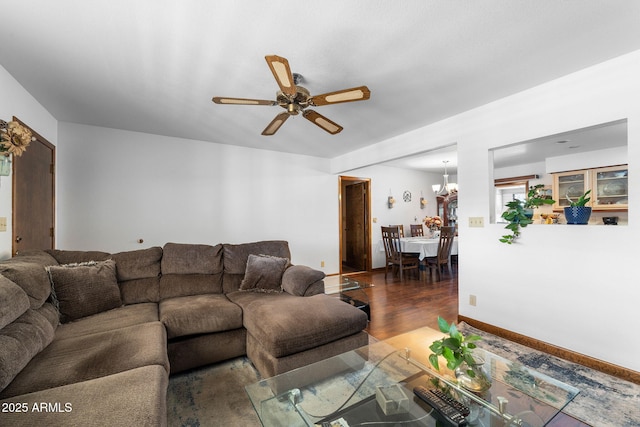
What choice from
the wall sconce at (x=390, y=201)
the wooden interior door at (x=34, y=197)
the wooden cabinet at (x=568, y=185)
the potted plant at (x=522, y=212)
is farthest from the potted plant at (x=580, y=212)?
the wooden interior door at (x=34, y=197)

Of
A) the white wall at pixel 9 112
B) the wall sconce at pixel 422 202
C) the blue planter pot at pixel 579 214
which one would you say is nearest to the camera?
the white wall at pixel 9 112

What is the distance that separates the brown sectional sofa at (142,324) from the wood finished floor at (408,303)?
91cm

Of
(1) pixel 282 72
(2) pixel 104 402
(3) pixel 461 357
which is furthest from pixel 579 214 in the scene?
(2) pixel 104 402

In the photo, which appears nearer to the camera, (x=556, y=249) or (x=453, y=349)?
(x=453, y=349)

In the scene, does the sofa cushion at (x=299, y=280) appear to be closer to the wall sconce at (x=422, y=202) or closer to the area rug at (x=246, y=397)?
the area rug at (x=246, y=397)

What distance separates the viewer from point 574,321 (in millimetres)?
2242

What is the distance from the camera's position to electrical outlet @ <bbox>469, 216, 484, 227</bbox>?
2.83 metres

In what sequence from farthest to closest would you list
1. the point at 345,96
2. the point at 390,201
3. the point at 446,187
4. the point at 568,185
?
the point at 390,201 < the point at 446,187 < the point at 568,185 < the point at 345,96

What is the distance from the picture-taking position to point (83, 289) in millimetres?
2090

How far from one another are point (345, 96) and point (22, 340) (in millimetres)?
2282

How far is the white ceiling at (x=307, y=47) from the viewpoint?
1.52 meters

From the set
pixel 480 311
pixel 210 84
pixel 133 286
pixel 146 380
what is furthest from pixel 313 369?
pixel 210 84

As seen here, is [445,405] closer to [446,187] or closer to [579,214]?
[579,214]

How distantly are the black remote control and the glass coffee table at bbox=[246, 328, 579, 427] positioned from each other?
0.02 m
